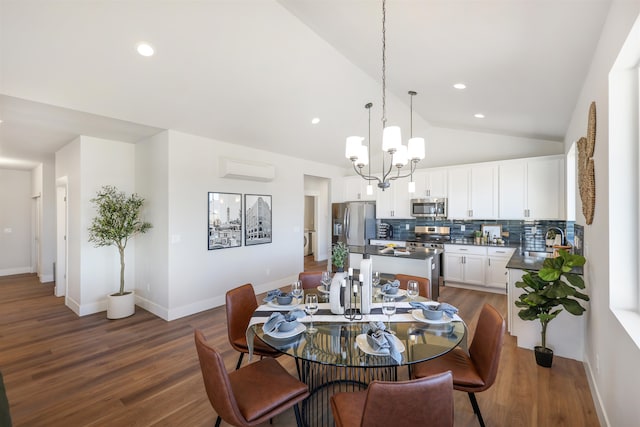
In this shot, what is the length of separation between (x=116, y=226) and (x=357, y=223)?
15.2 feet

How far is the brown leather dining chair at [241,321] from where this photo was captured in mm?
2301

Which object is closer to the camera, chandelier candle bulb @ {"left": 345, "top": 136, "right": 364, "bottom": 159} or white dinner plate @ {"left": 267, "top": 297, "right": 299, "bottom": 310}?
white dinner plate @ {"left": 267, "top": 297, "right": 299, "bottom": 310}

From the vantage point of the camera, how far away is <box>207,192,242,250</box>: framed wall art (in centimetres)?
453

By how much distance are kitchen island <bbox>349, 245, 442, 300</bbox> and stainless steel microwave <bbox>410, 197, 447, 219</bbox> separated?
1.68 meters

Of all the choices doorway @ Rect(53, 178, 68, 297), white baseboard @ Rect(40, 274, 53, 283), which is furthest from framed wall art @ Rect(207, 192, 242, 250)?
white baseboard @ Rect(40, 274, 53, 283)

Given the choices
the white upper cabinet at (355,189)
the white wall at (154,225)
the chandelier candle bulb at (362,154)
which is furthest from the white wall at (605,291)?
the white upper cabinet at (355,189)

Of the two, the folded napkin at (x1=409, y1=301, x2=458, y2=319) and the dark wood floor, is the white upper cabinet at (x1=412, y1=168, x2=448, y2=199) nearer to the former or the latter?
the dark wood floor

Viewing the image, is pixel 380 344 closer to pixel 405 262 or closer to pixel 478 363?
pixel 478 363

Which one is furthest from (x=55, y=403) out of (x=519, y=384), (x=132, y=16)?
(x=519, y=384)

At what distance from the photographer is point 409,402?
1.18 metres

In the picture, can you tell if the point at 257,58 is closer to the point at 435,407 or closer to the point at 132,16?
the point at 132,16

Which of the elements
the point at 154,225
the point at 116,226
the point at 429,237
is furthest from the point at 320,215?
the point at 116,226

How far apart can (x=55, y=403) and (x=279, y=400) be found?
79.5 inches

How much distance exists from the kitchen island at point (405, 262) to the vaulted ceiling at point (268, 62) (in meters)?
2.16
